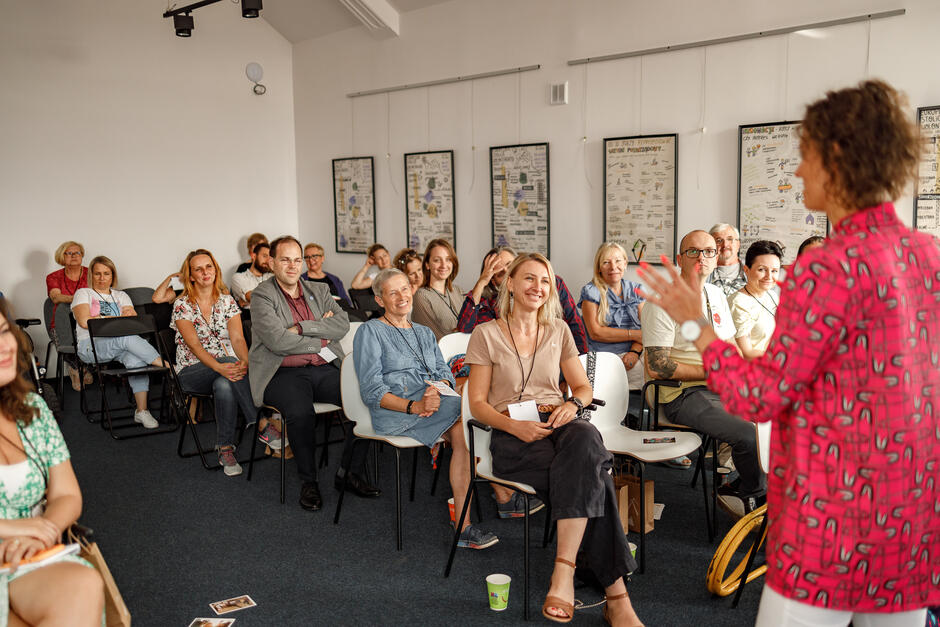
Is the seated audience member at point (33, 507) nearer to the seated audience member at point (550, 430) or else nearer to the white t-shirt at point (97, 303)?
the seated audience member at point (550, 430)

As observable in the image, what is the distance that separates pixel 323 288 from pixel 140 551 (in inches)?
70.6

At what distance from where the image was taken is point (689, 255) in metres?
3.72

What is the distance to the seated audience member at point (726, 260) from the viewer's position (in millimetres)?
4805

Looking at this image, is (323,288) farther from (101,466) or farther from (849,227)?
(849,227)

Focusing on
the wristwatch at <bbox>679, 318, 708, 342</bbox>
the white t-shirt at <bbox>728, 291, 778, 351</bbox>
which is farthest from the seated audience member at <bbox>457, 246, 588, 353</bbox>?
the wristwatch at <bbox>679, 318, 708, 342</bbox>

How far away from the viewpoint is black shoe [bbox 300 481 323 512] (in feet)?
12.4

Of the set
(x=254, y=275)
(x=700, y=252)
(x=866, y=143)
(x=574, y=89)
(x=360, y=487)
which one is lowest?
(x=360, y=487)

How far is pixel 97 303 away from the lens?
19.6 feet

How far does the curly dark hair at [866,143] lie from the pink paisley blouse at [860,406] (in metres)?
0.05

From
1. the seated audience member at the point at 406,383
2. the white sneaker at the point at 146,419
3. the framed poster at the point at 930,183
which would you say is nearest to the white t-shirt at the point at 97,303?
the white sneaker at the point at 146,419

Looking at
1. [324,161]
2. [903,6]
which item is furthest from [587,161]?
[324,161]

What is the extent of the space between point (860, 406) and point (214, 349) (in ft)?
13.4

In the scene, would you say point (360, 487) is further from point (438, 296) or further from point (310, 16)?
point (310, 16)

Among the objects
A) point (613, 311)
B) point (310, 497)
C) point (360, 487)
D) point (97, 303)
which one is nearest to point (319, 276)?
point (97, 303)
